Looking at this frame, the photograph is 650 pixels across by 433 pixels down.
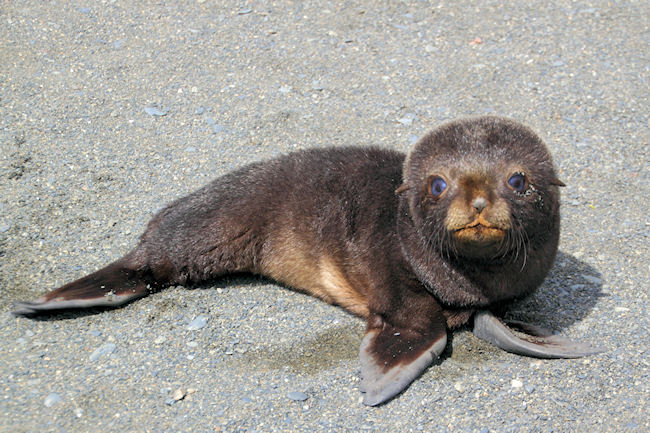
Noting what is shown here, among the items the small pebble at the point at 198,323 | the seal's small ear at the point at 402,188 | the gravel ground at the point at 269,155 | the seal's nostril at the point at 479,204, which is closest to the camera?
the seal's nostril at the point at 479,204

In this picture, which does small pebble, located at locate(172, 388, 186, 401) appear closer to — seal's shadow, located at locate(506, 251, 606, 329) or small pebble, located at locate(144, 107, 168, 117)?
seal's shadow, located at locate(506, 251, 606, 329)

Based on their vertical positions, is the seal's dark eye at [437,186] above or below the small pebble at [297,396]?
above

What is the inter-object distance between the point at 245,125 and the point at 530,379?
338 cm

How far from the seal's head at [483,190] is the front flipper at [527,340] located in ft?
1.33

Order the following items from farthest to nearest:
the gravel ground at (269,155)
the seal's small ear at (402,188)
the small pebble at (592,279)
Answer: the small pebble at (592,279) → the seal's small ear at (402,188) → the gravel ground at (269,155)

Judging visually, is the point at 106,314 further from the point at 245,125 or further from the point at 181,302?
the point at 245,125

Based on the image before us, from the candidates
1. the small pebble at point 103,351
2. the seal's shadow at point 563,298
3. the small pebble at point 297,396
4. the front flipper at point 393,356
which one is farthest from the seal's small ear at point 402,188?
the small pebble at point 103,351

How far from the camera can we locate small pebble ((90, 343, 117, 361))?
407cm

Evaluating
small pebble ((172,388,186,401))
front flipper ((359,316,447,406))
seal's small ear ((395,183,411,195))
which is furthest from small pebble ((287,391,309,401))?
seal's small ear ((395,183,411,195))

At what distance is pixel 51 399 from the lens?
3.72m

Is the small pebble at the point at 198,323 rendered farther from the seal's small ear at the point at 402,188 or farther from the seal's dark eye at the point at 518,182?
the seal's dark eye at the point at 518,182

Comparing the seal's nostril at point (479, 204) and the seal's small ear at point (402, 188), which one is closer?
the seal's nostril at point (479, 204)

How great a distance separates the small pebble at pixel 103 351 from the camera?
13.3ft

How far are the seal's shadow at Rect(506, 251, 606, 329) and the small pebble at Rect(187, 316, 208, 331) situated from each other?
182cm
